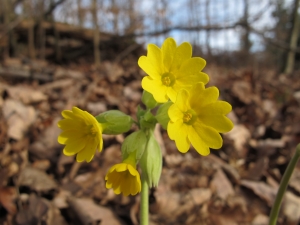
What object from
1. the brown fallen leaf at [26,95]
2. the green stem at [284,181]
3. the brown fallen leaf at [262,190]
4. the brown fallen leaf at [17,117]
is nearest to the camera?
the green stem at [284,181]

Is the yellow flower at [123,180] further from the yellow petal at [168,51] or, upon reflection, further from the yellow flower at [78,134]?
the yellow petal at [168,51]

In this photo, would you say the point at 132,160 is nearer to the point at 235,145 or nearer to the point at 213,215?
the point at 213,215

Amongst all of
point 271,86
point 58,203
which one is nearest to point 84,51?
point 271,86

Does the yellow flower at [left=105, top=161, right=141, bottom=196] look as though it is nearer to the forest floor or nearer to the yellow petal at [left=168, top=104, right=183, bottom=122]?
the yellow petal at [left=168, top=104, right=183, bottom=122]

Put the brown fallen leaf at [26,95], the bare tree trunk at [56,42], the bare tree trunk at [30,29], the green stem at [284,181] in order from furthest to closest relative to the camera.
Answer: the bare tree trunk at [56,42] < the bare tree trunk at [30,29] < the brown fallen leaf at [26,95] < the green stem at [284,181]

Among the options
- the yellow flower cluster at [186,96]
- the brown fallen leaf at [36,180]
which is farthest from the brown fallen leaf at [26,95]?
the yellow flower cluster at [186,96]

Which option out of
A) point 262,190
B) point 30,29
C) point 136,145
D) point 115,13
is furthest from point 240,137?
point 115,13

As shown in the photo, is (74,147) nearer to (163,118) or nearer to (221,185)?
(163,118)
